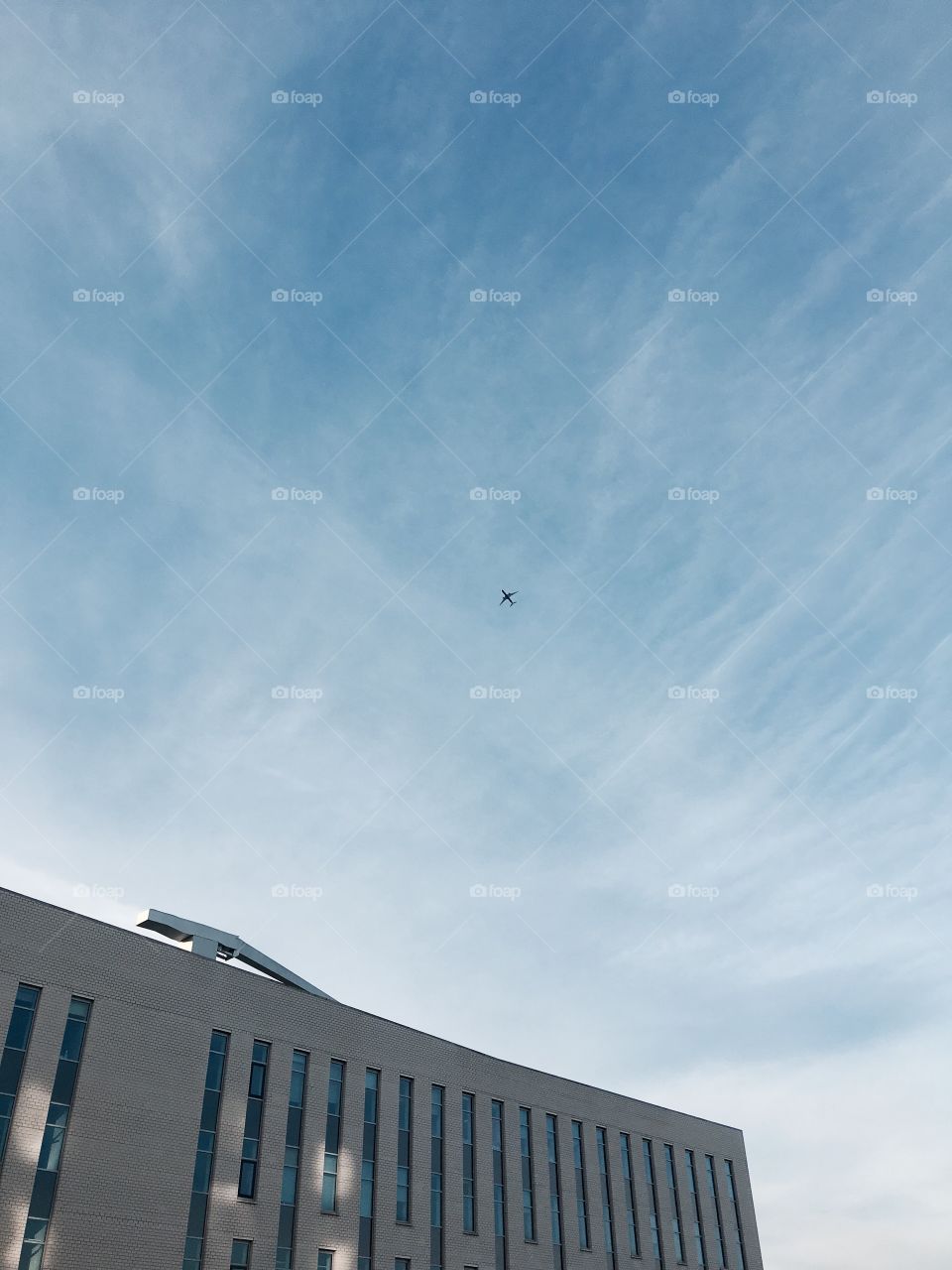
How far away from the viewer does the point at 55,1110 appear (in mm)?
31609

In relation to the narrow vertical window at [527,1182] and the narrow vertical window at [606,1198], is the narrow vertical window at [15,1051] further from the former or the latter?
the narrow vertical window at [606,1198]

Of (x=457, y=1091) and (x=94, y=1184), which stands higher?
(x=457, y=1091)

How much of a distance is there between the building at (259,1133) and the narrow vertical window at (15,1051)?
0.06m

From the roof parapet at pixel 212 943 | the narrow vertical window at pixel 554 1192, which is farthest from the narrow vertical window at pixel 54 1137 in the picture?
the narrow vertical window at pixel 554 1192

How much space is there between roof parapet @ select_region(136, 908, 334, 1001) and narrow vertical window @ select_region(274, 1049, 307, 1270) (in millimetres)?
3022

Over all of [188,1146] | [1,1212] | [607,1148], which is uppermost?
[607,1148]

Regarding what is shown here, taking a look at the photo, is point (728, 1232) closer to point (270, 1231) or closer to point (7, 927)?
point (270, 1231)

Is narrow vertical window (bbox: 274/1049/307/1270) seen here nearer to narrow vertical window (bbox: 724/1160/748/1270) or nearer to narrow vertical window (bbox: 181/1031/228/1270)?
narrow vertical window (bbox: 181/1031/228/1270)

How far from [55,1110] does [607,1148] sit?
30.7 meters

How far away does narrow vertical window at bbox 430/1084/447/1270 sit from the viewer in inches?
1636

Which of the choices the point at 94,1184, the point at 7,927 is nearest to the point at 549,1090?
the point at 94,1184

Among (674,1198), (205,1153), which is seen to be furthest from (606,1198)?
(205,1153)

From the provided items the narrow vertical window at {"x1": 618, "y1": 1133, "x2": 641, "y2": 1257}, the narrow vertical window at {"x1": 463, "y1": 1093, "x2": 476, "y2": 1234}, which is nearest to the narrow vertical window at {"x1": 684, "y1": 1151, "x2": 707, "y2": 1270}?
the narrow vertical window at {"x1": 618, "y1": 1133, "x2": 641, "y2": 1257}

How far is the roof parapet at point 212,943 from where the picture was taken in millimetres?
38156
